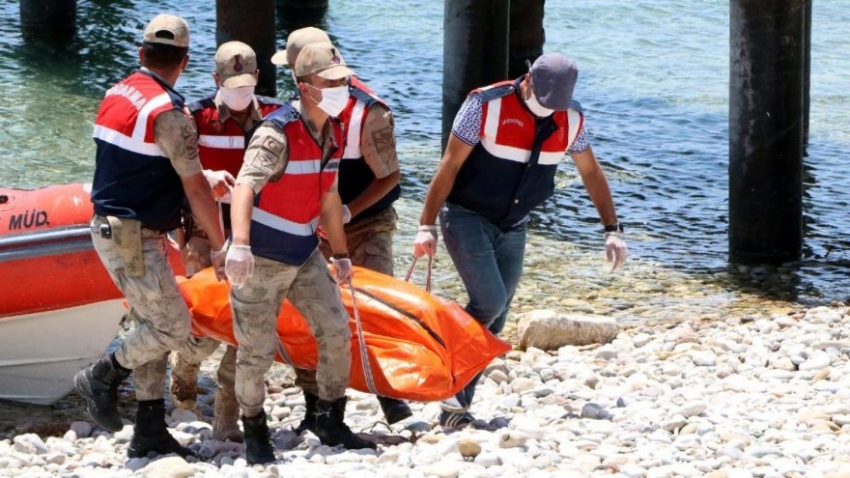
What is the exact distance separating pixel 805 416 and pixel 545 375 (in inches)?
61.1

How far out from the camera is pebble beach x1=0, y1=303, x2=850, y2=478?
5.29m

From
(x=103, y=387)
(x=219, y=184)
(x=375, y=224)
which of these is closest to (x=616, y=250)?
(x=375, y=224)

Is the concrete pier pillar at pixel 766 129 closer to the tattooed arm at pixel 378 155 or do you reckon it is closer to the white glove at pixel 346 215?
the tattooed arm at pixel 378 155

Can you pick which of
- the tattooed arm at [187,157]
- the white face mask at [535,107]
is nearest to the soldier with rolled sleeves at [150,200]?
the tattooed arm at [187,157]

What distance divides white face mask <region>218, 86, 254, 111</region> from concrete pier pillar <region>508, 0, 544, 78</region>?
10.7 meters

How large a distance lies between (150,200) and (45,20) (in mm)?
13439

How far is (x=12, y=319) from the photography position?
22.1 ft

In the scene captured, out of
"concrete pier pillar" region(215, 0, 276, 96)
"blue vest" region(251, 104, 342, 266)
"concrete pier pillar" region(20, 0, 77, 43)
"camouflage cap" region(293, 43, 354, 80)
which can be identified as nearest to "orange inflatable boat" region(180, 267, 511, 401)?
"blue vest" region(251, 104, 342, 266)

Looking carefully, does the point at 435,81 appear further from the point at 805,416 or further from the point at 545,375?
the point at 805,416

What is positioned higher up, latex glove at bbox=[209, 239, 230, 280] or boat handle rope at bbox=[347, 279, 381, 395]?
latex glove at bbox=[209, 239, 230, 280]

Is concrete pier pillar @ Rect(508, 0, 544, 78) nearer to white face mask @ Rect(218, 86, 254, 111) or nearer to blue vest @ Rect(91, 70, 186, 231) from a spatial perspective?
white face mask @ Rect(218, 86, 254, 111)

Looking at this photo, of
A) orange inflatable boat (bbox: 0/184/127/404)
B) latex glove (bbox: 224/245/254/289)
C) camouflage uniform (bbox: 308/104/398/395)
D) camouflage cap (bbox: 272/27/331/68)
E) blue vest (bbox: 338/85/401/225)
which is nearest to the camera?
latex glove (bbox: 224/245/254/289)

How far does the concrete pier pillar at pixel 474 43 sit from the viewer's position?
11391 mm

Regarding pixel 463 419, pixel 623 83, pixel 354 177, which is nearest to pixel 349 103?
pixel 354 177
